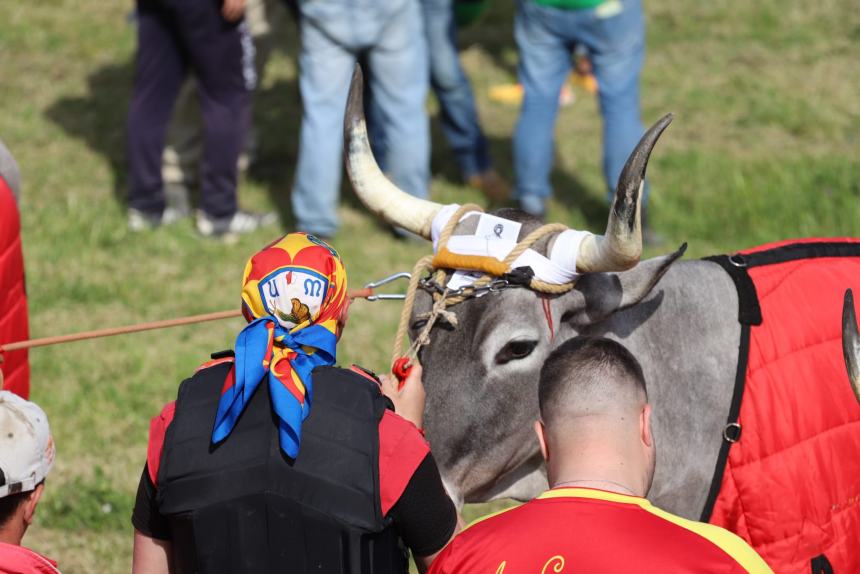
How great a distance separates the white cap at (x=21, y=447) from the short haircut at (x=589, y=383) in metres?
1.22

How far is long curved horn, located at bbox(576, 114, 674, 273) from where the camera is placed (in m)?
2.90

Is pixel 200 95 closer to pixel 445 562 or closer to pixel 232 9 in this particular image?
pixel 232 9

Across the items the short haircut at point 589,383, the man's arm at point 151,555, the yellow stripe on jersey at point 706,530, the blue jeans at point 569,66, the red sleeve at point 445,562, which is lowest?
the blue jeans at point 569,66

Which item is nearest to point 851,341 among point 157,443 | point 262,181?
point 157,443

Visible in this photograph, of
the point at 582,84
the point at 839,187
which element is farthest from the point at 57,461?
the point at 582,84

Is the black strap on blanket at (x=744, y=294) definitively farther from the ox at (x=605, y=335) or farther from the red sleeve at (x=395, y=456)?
the red sleeve at (x=395, y=456)

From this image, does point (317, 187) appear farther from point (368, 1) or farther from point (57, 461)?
point (57, 461)

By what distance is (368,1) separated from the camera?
22.5ft

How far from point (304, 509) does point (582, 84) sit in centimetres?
802

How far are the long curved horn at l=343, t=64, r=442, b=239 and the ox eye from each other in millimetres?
509

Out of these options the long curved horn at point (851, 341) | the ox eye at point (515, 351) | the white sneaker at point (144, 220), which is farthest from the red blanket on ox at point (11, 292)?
the white sneaker at point (144, 220)

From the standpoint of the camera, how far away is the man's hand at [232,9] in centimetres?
682

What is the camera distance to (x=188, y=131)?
8062 millimetres

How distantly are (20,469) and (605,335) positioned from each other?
1.71 m
